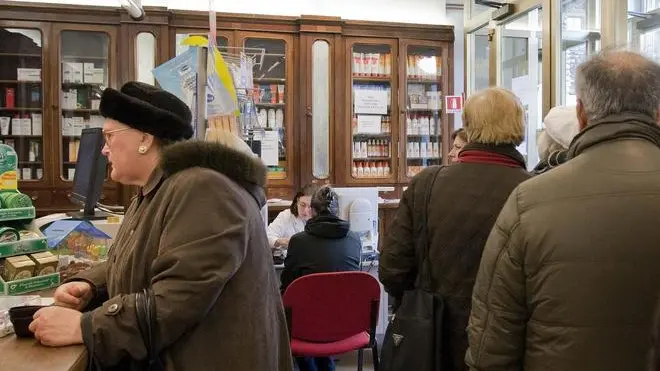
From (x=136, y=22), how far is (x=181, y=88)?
2952 millimetres

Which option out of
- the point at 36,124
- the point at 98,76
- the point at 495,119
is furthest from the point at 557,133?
the point at 36,124

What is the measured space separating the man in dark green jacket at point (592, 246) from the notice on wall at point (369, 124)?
13.8ft

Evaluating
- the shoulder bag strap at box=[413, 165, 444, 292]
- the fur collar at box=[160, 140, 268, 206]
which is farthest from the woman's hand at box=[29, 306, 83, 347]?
the shoulder bag strap at box=[413, 165, 444, 292]

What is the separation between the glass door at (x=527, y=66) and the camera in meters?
4.20

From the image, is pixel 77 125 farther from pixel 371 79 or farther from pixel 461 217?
pixel 461 217

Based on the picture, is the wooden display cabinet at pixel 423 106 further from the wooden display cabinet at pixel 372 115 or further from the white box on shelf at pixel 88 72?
the white box on shelf at pixel 88 72

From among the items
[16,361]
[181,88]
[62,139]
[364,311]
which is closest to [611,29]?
[364,311]

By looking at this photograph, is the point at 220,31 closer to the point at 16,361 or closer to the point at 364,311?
the point at 364,311

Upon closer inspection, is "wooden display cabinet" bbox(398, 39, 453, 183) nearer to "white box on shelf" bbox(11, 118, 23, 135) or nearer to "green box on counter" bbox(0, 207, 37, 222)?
"white box on shelf" bbox(11, 118, 23, 135)

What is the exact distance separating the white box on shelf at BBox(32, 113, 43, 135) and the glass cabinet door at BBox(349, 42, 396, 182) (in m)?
2.73

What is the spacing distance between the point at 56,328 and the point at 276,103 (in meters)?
4.32

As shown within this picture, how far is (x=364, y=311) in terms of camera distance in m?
2.73

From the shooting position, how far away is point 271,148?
5.29 metres

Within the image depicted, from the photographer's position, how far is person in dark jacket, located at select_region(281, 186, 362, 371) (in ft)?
9.61
